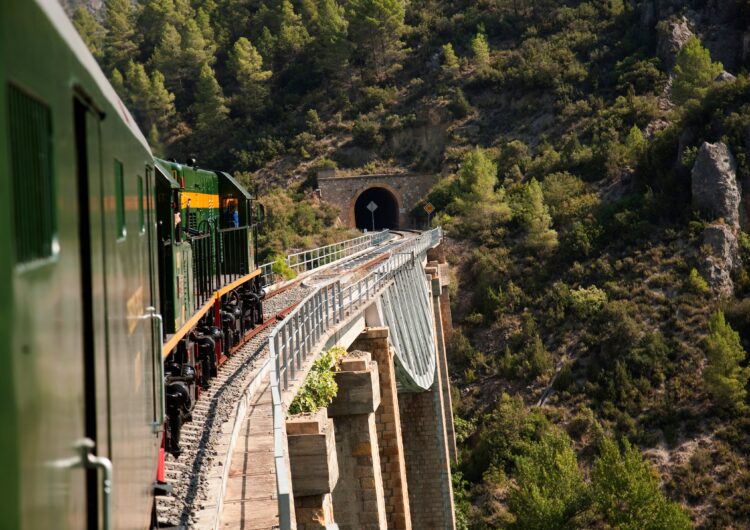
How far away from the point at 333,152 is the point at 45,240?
74.2m

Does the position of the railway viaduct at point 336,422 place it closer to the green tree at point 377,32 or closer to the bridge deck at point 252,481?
the bridge deck at point 252,481

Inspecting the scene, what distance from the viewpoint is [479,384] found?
4375cm

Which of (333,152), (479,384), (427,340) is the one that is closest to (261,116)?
(333,152)

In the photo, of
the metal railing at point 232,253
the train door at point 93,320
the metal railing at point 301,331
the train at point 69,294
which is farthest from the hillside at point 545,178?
the train door at point 93,320

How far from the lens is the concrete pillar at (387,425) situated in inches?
797

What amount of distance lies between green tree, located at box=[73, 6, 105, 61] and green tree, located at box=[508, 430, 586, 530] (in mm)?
21952

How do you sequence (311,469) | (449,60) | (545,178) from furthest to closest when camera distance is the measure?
(449,60)
(545,178)
(311,469)

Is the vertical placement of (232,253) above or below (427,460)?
above

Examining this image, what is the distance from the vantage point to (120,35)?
98688mm

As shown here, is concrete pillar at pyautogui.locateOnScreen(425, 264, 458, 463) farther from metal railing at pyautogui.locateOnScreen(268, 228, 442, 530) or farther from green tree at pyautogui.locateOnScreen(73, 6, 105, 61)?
green tree at pyautogui.locateOnScreen(73, 6, 105, 61)

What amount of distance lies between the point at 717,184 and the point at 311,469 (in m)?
39.9

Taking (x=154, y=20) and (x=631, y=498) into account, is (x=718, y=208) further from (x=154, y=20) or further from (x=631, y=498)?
(x=154, y=20)

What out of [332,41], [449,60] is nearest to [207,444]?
[449,60]

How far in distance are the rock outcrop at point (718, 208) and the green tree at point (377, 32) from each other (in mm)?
42970
